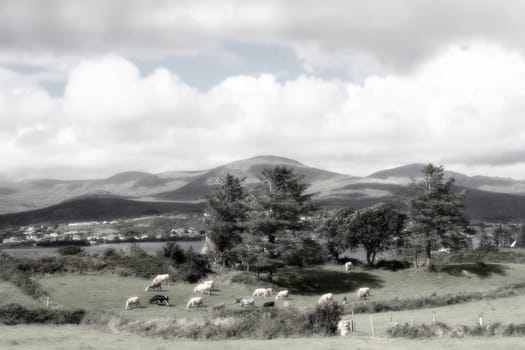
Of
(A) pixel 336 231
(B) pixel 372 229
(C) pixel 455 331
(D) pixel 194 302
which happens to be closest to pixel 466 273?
(B) pixel 372 229

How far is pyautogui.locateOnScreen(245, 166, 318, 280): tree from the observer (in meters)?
71.9

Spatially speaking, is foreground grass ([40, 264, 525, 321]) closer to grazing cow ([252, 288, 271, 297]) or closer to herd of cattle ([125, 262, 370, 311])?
herd of cattle ([125, 262, 370, 311])

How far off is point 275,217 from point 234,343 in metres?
42.4

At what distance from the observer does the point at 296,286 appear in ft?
236

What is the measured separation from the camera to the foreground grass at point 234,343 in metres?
29.9

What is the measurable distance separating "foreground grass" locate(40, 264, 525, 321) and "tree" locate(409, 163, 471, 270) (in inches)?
198

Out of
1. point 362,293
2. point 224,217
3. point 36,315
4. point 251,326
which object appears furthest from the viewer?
point 224,217

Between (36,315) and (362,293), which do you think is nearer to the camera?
(36,315)

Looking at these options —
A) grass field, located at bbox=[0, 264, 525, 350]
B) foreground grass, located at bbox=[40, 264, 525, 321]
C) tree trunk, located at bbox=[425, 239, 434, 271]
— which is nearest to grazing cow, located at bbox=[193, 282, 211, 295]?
foreground grass, located at bbox=[40, 264, 525, 321]

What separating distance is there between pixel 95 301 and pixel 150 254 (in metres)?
27.6

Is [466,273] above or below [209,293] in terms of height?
below

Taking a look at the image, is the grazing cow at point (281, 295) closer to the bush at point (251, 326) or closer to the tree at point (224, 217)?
the tree at point (224, 217)

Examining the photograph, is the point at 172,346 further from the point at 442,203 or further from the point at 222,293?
the point at 442,203

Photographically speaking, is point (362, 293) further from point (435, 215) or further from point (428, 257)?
point (435, 215)
